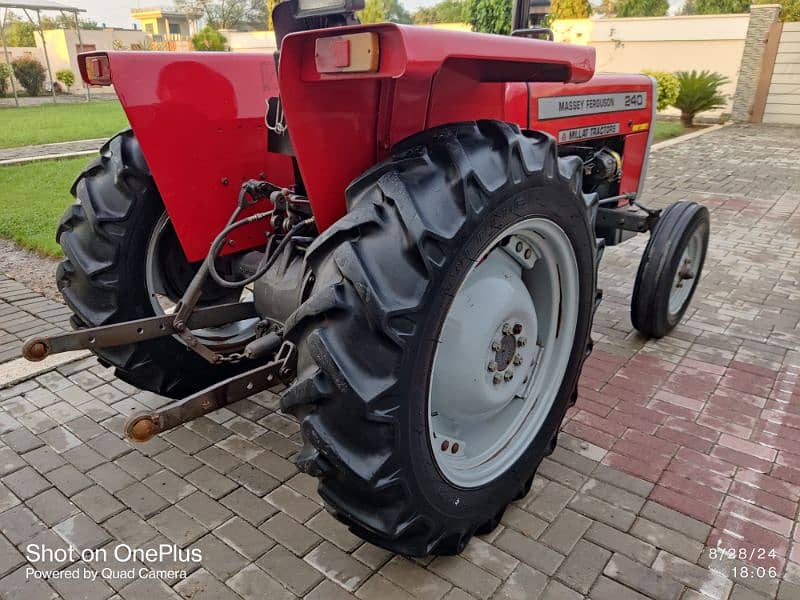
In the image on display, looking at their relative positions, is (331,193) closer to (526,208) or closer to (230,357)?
(526,208)

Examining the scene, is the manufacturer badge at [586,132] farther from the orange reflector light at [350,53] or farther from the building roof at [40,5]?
the building roof at [40,5]

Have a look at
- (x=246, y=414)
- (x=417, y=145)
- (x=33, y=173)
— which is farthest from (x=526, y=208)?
(x=33, y=173)

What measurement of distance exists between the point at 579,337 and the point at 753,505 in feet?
2.99

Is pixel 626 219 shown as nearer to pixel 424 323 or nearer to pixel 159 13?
pixel 424 323

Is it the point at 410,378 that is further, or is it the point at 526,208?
the point at 526,208

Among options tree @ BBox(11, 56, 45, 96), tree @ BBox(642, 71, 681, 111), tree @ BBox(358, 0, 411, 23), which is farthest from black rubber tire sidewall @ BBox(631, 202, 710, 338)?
tree @ BBox(11, 56, 45, 96)

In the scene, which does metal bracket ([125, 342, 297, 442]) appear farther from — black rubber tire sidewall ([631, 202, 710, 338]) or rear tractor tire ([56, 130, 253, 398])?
black rubber tire sidewall ([631, 202, 710, 338])

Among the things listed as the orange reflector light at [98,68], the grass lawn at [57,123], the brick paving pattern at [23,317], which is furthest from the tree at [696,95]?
the orange reflector light at [98,68]

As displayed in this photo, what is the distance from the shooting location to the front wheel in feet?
4.91

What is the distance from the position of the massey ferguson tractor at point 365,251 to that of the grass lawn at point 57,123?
8.46 m

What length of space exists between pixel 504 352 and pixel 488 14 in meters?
25.1

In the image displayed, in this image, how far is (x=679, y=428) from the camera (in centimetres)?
280

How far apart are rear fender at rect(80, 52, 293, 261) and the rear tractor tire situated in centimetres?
20

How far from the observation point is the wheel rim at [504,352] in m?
1.99
